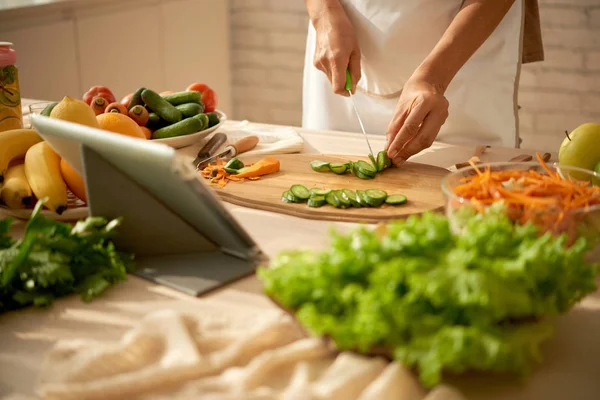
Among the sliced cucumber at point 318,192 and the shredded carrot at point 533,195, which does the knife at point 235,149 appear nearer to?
the sliced cucumber at point 318,192

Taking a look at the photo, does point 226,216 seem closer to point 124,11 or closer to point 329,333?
point 329,333

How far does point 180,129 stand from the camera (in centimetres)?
178

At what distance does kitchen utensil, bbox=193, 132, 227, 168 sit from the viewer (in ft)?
5.87

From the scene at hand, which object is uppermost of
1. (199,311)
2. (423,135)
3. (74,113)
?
(74,113)

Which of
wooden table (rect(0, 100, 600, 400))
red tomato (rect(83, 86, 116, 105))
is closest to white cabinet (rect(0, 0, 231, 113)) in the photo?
red tomato (rect(83, 86, 116, 105))

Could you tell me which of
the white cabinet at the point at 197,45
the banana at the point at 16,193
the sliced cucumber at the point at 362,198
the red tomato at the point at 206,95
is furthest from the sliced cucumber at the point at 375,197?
the white cabinet at the point at 197,45

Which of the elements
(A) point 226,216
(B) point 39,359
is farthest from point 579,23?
(B) point 39,359

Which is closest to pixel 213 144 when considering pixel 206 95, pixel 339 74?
pixel 206 95

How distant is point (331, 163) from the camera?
5.70ft

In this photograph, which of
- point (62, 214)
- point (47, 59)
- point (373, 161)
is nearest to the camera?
point (62, 214)

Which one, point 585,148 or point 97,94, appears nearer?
point 585,148

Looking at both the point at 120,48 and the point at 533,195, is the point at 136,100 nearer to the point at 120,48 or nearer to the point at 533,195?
the point at 533,195

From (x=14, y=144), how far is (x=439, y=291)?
972 mm

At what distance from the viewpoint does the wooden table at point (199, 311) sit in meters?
0.82
